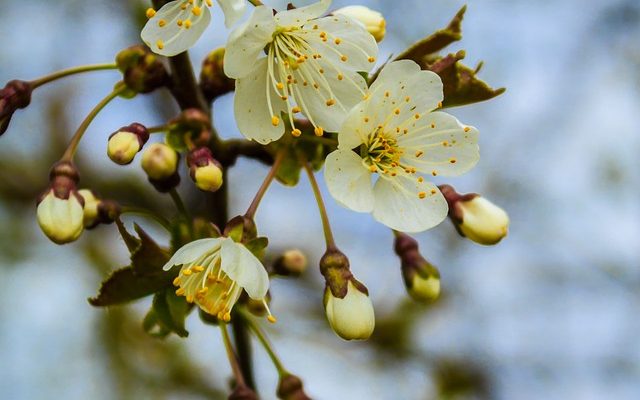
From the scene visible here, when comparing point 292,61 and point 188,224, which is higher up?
point 292,61

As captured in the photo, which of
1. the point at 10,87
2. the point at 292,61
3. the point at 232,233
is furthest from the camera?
the point at 10,87

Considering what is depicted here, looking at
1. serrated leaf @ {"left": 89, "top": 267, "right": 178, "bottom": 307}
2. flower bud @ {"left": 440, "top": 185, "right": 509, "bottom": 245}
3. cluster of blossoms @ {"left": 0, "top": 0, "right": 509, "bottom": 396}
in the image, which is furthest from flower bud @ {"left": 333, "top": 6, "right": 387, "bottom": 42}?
serrated leaf @ {"left": 89, "top": 267, "right": 178, "bottom": 307}

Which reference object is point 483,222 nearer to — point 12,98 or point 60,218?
point 60,218

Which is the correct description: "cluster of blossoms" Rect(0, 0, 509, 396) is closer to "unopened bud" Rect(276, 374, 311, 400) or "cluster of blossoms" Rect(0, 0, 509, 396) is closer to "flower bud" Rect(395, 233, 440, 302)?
"flower bud" Rect(395, 233, 440, 302)

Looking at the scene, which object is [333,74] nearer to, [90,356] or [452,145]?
[452,145]

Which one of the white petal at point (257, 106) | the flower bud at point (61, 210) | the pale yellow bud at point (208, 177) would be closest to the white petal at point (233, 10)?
the white petal at point (257, 106)

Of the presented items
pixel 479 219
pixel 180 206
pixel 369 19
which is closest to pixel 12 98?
pixel 180 206

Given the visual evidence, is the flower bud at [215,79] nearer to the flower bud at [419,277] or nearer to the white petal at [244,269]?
the white petal at [244,269]

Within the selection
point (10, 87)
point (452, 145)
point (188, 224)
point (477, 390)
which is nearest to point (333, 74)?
point (452, 145)
